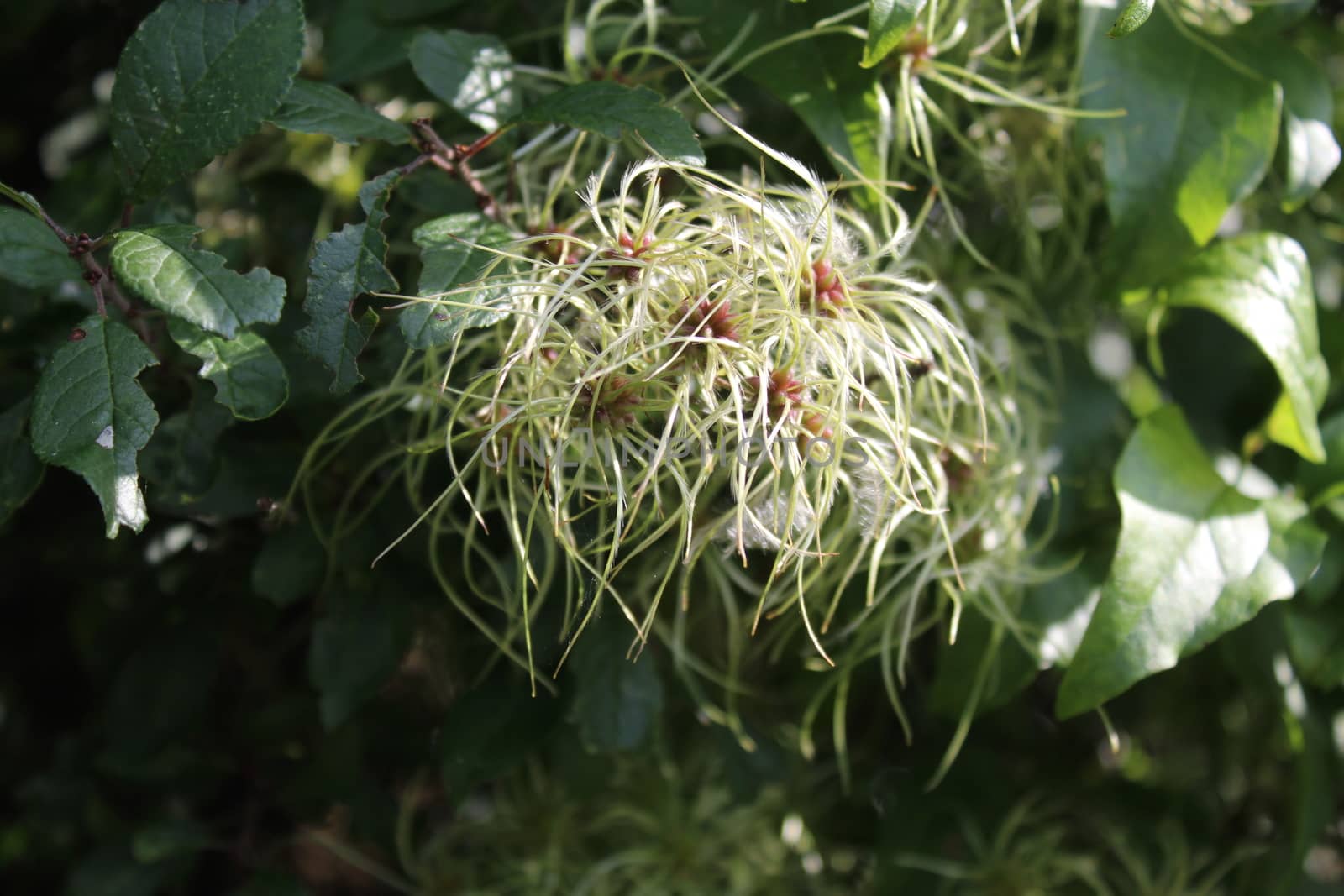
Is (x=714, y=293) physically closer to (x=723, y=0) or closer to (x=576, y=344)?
(x=576, y=344)

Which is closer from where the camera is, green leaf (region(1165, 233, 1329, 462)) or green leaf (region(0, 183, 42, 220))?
green leaf (region(0, 183, 42, 220))

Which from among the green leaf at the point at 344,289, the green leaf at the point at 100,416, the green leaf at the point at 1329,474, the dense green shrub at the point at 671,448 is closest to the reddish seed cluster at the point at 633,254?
the dense green shrub at the point at 671,448

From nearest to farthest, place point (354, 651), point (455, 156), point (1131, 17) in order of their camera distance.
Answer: point (1131, 17), point (455, 156), point (354, 651)

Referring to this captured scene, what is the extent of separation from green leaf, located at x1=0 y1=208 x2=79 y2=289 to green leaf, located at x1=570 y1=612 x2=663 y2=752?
35cm

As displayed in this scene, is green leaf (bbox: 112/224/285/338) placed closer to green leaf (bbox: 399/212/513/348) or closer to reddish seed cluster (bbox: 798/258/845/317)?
green leaf (bbox: 399/212/513/348)

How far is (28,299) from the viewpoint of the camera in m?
0.74

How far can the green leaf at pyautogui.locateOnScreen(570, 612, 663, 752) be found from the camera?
691mm

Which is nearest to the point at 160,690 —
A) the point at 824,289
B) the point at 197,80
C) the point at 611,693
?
the point at 611,693

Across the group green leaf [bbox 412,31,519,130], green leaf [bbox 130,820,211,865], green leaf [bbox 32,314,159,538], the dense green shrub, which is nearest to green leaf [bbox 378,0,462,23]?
the dense green shrub

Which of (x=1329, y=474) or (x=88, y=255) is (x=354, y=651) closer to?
(x=88, y=255)

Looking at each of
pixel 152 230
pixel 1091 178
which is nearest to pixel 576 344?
pixel 152 230

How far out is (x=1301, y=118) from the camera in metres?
0.73

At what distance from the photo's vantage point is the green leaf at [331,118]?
1.89 feet

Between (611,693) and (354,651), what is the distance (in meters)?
0.16
